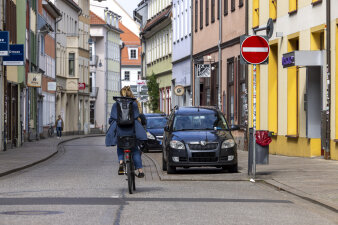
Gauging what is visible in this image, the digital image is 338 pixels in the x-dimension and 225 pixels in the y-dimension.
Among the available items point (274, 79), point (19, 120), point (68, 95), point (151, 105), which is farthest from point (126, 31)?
point (274, 79)

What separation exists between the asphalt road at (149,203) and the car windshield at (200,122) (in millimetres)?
3257

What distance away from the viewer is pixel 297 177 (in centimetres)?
1883


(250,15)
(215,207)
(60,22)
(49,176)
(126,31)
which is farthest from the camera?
(126,31)

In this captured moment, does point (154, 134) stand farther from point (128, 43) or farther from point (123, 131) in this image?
point (128, 43)

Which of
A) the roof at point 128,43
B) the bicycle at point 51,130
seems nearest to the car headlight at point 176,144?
the bicycle at point 51,130

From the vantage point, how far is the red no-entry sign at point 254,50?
1919 cm

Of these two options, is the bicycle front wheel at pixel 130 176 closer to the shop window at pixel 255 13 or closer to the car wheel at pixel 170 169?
the car wheel at pixel 170 169

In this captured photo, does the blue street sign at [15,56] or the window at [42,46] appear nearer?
the blue street sign at [15,56]

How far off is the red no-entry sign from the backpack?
13.5 feet

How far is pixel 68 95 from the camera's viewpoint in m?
85.4

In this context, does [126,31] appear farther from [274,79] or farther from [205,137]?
[205,137]

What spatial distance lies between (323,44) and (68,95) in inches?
2347

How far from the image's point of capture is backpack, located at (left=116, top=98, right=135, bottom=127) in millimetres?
15836

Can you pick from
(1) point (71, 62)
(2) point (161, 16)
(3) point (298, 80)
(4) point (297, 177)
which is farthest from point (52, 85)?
(4) point (297, 177)
